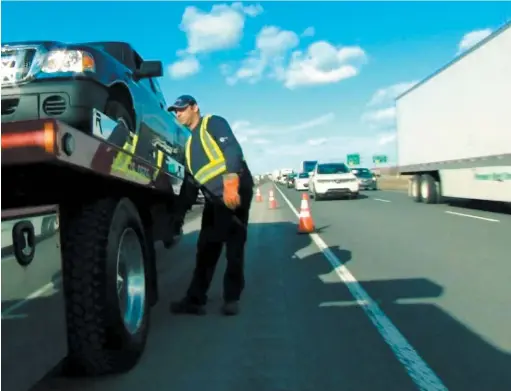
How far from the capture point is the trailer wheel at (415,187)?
2234 centimetres

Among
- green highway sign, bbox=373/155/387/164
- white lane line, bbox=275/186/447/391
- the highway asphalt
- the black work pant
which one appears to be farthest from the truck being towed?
green highway sign, bbox=373/155/387/164

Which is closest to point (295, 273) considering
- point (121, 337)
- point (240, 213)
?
point (240, 213)

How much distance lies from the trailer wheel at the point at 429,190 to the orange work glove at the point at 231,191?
16954mm

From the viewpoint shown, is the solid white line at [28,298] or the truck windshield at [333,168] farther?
the truck windshield at [333,168]

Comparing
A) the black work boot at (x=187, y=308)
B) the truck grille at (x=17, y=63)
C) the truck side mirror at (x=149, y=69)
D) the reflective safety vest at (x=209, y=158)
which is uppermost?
the truck side mirror at (x=149, y=69)

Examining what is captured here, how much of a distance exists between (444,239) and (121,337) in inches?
333

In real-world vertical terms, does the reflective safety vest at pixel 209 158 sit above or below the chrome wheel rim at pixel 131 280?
above

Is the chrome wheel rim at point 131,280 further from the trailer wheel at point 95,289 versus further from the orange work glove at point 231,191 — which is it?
the orange work glove at point 231,191

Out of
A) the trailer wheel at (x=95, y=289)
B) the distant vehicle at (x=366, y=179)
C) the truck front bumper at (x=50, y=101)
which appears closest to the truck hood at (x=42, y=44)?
the truck front bumper at (x=50, y=101)

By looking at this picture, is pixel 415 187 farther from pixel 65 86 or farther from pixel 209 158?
pixel 65 86

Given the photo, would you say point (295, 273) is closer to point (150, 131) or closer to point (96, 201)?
point (150, 131)

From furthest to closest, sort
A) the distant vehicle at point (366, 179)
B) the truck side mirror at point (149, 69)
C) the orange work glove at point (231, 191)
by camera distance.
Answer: the distant vehicle at point (366, 179) < the truck side mirror at point (149, 69) < the orange work glove at point (231, 191)

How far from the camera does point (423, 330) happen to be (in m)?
4.74

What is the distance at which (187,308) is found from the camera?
5484 mm
